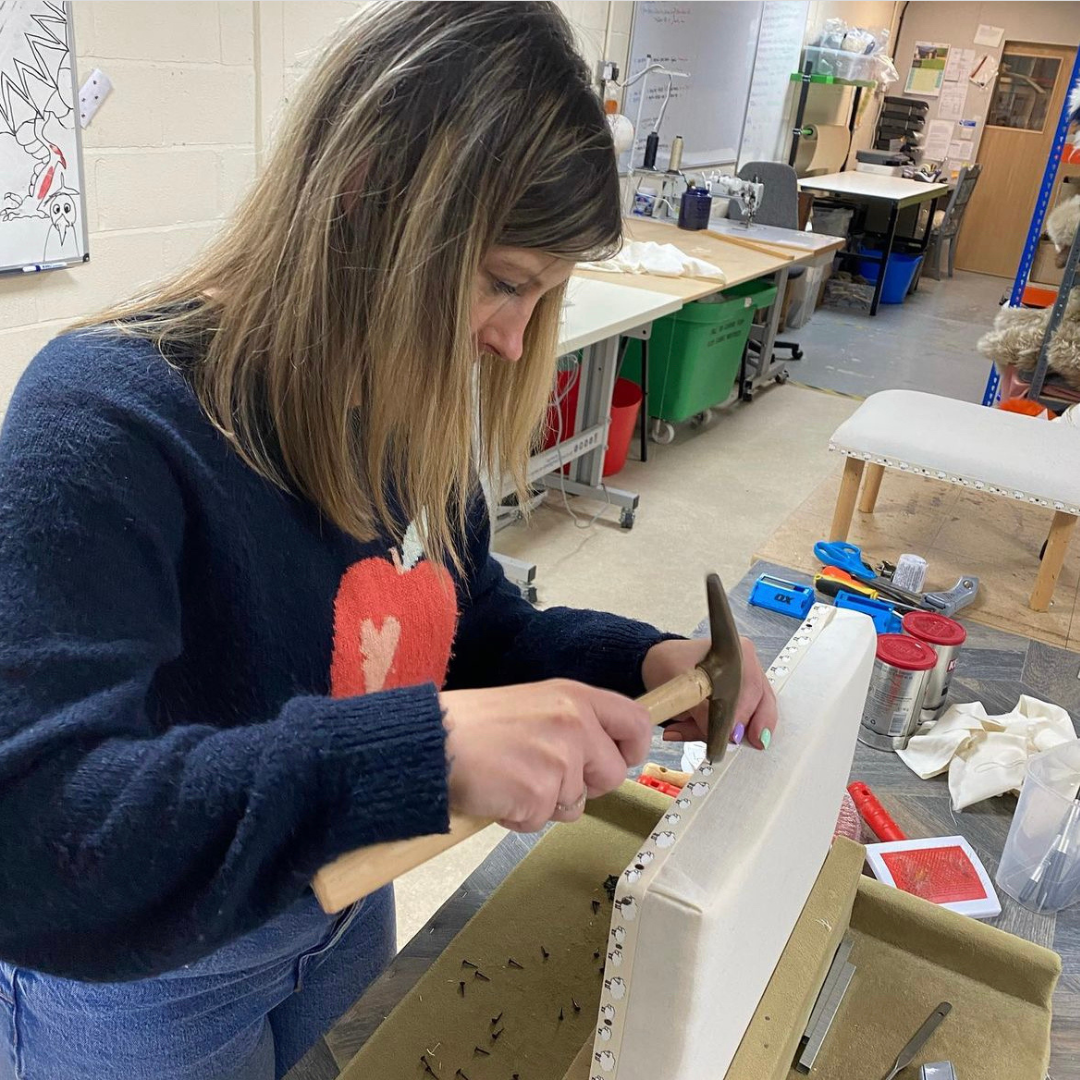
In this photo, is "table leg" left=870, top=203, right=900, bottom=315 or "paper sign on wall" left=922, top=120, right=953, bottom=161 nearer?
"table leg" left=870, top=203, right=900, bottom=315

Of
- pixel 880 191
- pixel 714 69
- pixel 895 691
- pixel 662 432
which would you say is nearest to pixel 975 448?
pixel 895 691

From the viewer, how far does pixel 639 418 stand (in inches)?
169

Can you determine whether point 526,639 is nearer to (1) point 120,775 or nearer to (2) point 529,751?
(2) point 529,751

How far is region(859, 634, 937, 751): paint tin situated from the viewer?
1284mm

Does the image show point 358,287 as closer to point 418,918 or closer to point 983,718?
point 983,718

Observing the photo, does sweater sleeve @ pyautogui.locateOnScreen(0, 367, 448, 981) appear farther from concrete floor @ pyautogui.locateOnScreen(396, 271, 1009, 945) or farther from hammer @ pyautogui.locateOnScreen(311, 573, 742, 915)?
concrete floor @ pyautogui.locateOnScreen(396, 271, 1009, 945)

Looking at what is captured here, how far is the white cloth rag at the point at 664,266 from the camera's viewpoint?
348cm

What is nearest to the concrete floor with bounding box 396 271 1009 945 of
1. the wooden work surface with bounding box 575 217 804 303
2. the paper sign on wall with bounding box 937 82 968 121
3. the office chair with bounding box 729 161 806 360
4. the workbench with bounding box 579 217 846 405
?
the workbench with bounding box 579 217 846 405

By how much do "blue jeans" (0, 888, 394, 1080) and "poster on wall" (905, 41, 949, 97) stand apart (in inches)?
375

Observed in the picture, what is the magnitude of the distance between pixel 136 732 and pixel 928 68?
976 cm

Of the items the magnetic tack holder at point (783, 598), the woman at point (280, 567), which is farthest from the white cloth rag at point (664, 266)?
the woman at point (280, 567)

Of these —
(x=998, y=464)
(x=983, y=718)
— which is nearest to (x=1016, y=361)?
(x=998, y=464)

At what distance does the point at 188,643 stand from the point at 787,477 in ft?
12.2

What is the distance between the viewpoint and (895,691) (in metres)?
1.29
